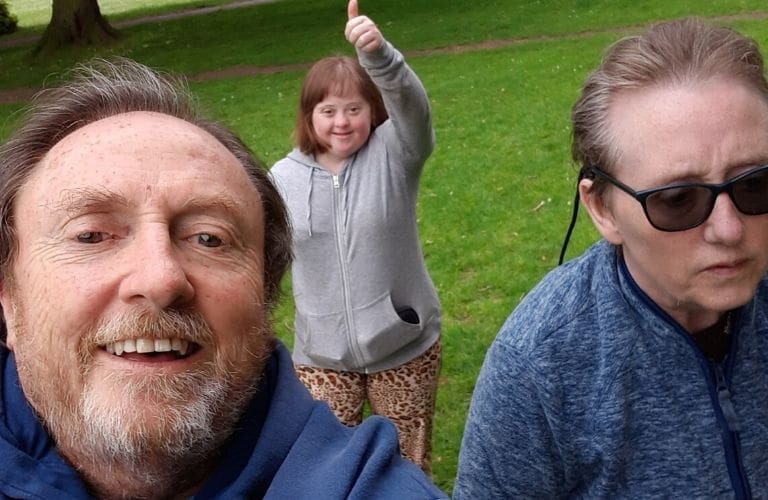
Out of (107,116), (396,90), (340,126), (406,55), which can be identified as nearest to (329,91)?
(340,126)

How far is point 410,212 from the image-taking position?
3.98 m

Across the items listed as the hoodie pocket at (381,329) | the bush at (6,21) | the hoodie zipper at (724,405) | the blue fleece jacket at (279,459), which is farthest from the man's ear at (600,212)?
the bush at (6,21)

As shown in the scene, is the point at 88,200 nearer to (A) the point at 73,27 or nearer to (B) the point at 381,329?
(B) the point at 381,329

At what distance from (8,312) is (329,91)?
231cm

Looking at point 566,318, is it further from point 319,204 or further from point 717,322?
A: point 319,204

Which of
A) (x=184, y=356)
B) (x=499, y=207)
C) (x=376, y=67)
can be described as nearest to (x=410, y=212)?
(x=376, y=67)

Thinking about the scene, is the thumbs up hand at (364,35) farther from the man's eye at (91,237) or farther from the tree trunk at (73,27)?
the tree trunk at (73,27)

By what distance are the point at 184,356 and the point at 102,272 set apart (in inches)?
8.7

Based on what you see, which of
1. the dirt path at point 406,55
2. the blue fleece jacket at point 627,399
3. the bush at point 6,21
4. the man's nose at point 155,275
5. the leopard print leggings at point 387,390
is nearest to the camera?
the man's nose at point 155,275

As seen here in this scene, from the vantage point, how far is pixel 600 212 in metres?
2.18

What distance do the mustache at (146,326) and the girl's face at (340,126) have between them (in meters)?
2.27

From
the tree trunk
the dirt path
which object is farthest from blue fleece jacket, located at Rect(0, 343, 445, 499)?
the tree trunk

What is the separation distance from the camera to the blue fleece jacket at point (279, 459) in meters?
1.76

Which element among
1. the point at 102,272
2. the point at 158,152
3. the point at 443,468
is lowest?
the point at 443,468
